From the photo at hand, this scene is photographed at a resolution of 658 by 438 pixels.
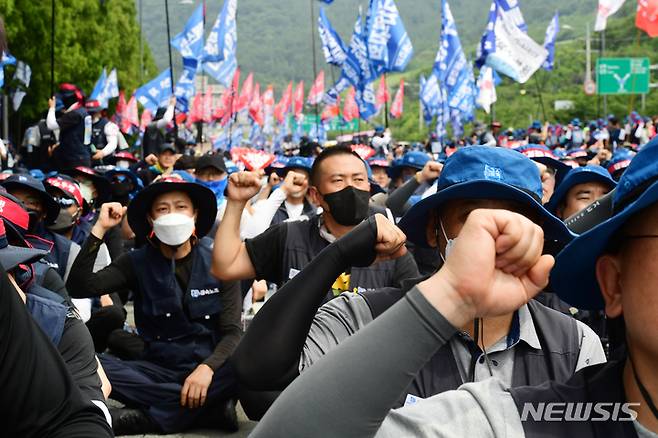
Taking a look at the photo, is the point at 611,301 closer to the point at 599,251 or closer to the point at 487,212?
the point at 599,251

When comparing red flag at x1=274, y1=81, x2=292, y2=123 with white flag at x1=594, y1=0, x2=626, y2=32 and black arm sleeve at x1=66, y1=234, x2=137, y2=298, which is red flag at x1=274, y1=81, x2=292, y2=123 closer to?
white flag at x1=594, y1=0, x2=626, y2=32

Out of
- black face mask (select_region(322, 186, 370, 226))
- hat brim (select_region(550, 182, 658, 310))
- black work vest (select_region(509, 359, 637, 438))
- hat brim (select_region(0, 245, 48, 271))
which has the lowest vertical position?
black face mask (select_region(322, 186, 370, 226))

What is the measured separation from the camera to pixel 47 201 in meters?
6.56

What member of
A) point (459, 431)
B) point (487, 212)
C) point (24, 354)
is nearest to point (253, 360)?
point (24, 354)

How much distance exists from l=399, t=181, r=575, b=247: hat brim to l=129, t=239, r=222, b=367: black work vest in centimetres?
319

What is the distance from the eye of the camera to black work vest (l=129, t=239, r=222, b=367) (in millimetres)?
6090

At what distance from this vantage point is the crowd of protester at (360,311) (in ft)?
5.17

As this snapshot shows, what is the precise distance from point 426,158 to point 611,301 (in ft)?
32.5

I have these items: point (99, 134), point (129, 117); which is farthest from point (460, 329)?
point (129, 117)

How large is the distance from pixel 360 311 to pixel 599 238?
4.11 feet

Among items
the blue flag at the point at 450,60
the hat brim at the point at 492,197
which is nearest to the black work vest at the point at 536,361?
the hat brim at the point at 492,197

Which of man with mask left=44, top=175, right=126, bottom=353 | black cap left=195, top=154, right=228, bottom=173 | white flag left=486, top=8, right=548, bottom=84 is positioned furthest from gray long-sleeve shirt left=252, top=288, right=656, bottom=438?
white flag left=486, top=8, right=548, bottom=84

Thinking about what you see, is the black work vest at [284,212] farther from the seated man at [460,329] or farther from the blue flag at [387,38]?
the blue flag at [387,38]

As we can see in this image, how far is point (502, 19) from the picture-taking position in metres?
20.3
